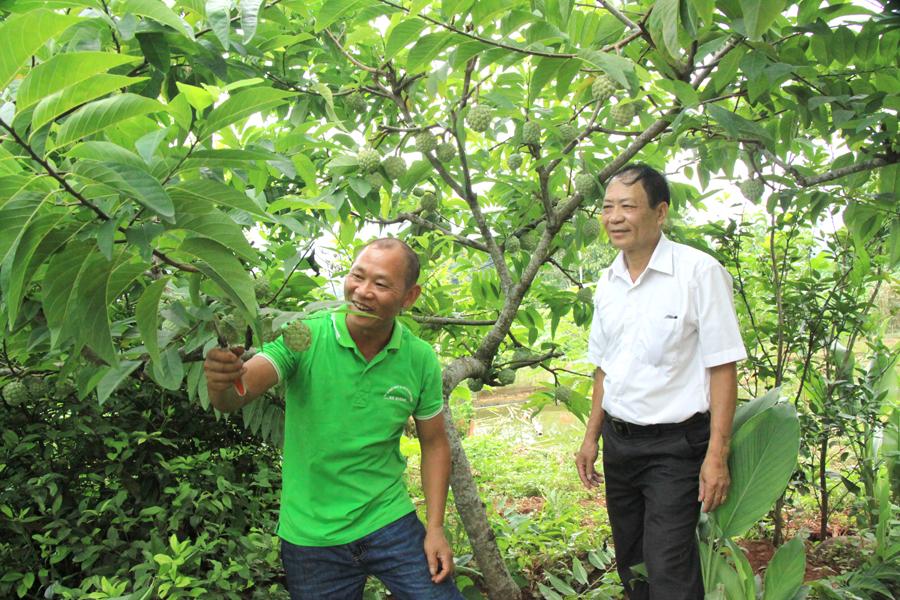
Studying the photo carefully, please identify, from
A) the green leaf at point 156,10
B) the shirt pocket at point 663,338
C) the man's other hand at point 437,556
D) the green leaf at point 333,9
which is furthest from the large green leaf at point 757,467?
the green leaf at point 156,10

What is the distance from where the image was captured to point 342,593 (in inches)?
70.7

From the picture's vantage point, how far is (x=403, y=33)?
163cm

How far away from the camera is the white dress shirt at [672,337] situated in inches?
78.7

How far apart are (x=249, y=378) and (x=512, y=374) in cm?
143

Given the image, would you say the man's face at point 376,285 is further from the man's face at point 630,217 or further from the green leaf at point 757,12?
the green leaf at point 757,12

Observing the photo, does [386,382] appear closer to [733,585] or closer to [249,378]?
[249,378]

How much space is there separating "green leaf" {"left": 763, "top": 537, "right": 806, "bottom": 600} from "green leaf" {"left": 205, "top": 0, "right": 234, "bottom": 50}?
6.96 ft

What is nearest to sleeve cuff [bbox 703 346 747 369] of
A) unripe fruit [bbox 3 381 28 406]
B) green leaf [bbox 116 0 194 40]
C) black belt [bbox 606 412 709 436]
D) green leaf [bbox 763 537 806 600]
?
black belt [bbox 606 412 709 436]

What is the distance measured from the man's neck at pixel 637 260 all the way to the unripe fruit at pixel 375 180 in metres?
0.78

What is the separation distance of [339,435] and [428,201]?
1.30m

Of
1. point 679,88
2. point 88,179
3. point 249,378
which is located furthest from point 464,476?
point 88,179

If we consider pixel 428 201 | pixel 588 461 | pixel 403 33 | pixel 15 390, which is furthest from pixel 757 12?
pixel 15 390

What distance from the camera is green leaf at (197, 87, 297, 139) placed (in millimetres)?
1025

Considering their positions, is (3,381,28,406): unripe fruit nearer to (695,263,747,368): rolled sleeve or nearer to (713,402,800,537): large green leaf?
(695,263,747,368): rolled sleeve
